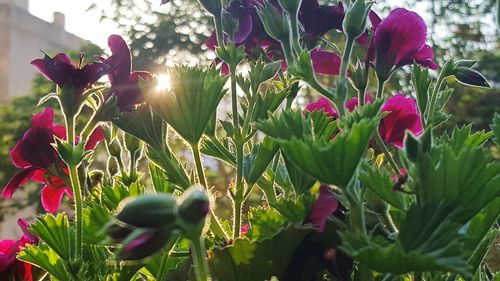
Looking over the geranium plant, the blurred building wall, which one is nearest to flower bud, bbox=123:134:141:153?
the geranium plant

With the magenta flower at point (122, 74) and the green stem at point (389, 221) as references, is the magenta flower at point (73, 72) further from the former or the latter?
the green stem at point (389, 221)

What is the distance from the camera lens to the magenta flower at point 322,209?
38 cm

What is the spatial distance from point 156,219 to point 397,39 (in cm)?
26

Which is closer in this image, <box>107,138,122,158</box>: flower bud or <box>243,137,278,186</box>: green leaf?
<box>243,137,278,186</box>: green leaf

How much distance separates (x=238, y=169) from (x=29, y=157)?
22 cm

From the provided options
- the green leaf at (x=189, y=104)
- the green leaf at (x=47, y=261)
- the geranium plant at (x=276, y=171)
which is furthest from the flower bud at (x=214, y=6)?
the green leaf at (x=47, y=261)

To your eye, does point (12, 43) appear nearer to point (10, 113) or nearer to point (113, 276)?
point (10, 113)

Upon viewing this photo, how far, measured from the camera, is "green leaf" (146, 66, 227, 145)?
475 mm

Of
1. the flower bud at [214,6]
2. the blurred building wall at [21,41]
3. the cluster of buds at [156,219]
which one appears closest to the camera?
the cluster of buds at [156,219]

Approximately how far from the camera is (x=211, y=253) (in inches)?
16.2

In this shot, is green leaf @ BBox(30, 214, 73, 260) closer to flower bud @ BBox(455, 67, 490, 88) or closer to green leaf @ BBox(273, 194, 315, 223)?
green leaf @ BBox(273, 194, 315, 223)

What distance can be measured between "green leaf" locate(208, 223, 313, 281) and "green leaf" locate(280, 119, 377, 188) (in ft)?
0.16

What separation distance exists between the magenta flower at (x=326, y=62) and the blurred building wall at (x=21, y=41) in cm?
1058

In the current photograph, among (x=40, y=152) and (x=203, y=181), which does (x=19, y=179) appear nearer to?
(x=40, y=152)
